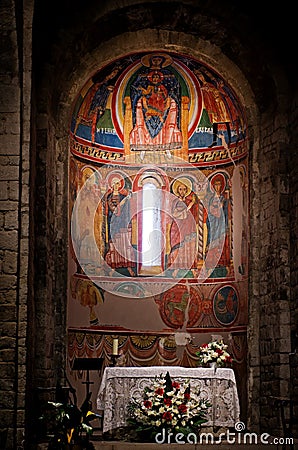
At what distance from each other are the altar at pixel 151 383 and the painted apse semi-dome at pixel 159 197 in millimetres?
1853

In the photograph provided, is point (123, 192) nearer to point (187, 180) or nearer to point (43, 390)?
point (187, 180)

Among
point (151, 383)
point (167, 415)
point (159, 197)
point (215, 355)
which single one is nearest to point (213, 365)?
point (215, 355)

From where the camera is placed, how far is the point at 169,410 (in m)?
10.2

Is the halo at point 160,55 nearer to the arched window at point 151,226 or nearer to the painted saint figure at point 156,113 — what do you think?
the painted saint figure at point 156,113

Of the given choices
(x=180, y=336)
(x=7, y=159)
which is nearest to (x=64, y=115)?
(x=7, y=159)

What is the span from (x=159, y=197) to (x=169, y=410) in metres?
4.74

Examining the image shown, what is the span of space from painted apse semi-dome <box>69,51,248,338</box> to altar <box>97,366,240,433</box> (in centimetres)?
185

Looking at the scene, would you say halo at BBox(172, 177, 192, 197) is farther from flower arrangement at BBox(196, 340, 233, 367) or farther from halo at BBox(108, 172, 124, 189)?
flower arrangement at BBox(196, 340, 233, 367)

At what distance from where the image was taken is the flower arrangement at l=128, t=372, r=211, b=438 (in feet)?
33.8

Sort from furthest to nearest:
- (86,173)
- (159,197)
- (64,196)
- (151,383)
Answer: (159,197) < (86,173) < (64,196) < (151,383)

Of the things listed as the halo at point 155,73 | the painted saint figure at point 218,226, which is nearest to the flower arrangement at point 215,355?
the painted saint figure at point 218,226

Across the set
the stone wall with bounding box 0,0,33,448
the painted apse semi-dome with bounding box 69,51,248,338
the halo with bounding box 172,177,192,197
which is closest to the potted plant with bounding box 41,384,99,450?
the stone wall with bounding box 0,0,33,448

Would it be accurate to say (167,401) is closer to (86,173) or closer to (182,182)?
(86,173)

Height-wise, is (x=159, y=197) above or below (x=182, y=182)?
below
